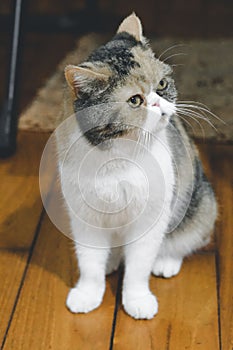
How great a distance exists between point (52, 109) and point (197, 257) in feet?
2.65

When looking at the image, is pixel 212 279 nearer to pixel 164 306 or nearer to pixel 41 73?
pixel 164 306

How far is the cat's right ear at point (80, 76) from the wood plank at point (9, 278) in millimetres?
576

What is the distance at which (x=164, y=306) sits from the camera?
1.56m

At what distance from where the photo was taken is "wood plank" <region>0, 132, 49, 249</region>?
1.77m

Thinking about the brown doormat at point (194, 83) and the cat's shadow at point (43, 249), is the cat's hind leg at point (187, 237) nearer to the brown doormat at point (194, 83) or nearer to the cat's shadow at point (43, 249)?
the cat's shadow at point (43, 249)

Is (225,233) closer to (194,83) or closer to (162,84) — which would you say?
(162,84)

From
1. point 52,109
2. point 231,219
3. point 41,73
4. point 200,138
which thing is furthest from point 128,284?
point 41,73

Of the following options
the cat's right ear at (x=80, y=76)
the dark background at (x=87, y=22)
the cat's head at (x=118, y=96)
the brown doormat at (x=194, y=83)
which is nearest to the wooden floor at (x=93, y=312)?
the brown doormat at (x=194, y=83)

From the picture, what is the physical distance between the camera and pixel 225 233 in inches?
70.2

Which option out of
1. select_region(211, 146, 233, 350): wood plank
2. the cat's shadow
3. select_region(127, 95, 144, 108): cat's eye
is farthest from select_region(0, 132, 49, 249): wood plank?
select_region(127, 95, 144, 108): cat's eye

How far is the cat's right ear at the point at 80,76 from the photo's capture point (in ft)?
3.98

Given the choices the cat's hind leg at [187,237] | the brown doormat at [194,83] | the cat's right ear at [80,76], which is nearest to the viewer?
the cat's right ear at [80,76]

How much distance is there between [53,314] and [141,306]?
0.21 m

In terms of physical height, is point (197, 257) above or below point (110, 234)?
below
